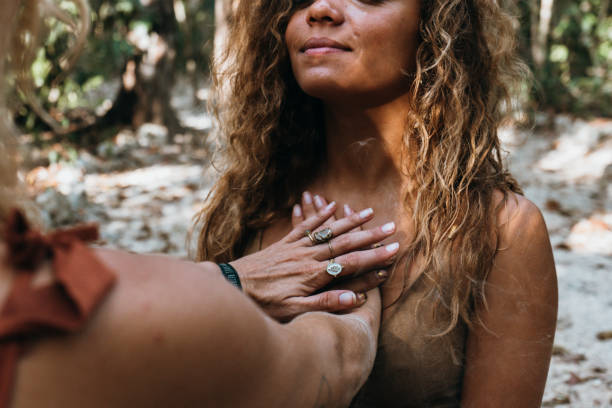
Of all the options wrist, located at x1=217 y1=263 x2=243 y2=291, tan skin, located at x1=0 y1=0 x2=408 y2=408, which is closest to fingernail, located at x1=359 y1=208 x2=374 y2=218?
wrist, located at x1=217 y1=263 x2=243 y2=291

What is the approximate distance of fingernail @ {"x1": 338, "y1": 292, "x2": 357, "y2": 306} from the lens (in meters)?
1.58

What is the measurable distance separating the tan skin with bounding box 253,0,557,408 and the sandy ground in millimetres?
775

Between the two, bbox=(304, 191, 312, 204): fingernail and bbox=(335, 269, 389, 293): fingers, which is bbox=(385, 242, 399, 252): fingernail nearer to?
bbox=(335, 269, 389, 293): fingers

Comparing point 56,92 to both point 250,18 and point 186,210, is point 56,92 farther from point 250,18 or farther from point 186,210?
point 250,18

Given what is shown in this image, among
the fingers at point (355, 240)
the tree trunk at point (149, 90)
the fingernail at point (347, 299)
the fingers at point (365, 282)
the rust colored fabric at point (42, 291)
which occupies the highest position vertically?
the rust colored fabric at point (42, 291)

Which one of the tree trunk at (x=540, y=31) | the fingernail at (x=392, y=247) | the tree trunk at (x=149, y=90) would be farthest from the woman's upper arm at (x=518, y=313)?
the tree trunk at (x=540, y=31)

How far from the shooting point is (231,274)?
1.76 meters

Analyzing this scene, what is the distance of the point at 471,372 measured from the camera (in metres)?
1.72

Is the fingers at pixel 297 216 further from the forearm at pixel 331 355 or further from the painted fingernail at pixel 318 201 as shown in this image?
the forearm at pixel 331 355

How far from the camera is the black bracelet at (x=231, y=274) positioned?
1738 millimetres

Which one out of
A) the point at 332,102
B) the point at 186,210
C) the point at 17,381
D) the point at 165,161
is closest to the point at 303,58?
the point at 332,102

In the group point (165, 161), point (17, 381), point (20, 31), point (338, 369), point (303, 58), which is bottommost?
point (165, 161)

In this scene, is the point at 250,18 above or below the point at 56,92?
above

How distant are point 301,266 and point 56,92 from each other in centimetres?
715
